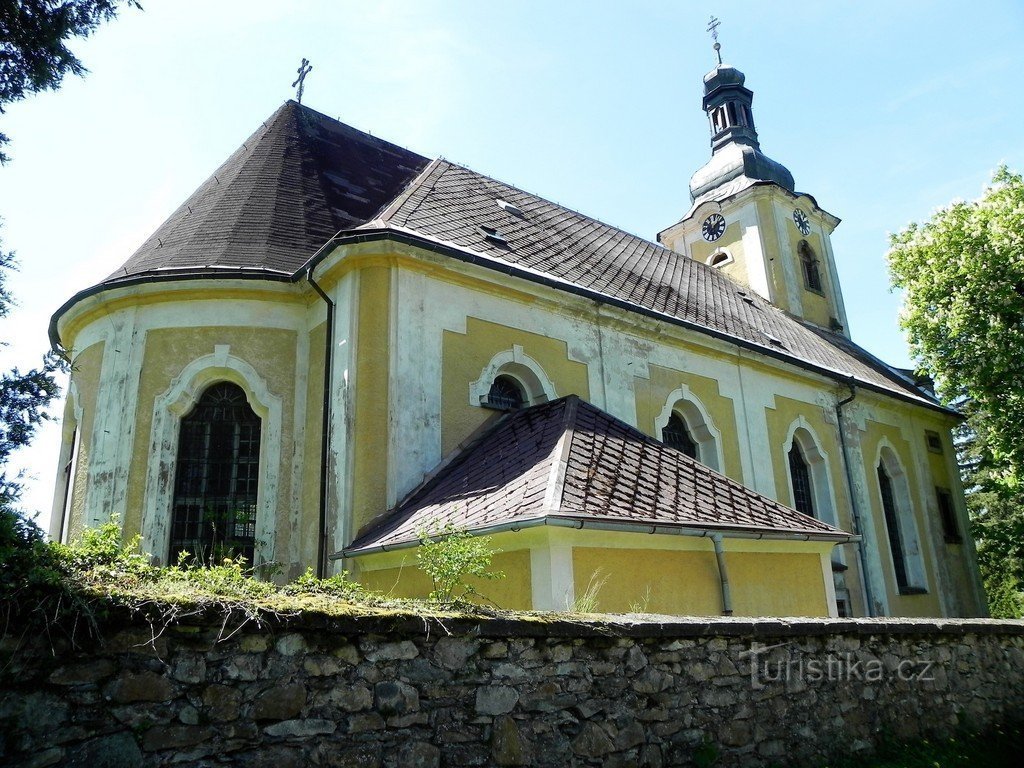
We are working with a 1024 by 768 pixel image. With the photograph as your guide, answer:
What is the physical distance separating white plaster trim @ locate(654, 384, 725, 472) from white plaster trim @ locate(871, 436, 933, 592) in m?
6.35

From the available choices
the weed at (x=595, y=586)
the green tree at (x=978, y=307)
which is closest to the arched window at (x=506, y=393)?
the weed at (x=595, y=586)

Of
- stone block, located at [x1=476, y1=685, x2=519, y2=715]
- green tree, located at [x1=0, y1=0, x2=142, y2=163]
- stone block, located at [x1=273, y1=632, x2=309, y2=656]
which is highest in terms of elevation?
green tree, located at [x1=0, y1=0, x2=142, y2=163]

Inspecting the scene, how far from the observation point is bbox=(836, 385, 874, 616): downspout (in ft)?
55.3

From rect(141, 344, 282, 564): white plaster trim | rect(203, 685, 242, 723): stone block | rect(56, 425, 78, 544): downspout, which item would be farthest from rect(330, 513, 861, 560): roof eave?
rect(56, 425, 78, 544): downspout

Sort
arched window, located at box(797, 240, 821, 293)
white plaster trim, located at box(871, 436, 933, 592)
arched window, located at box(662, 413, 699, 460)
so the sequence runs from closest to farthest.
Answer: arched window, located at box(662, 413, 699, 460) < white plaster trim, located at box(871, 436, 933, 592) < arched window, located at box(797, 240, 821, 293)

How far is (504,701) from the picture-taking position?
444 centimetres

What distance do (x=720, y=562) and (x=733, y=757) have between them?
3664 millimetres

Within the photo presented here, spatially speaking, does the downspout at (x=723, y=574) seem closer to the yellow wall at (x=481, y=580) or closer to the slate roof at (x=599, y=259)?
the yellow wall at (x=481, y=580)

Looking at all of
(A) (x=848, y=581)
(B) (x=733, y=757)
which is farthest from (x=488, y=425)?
(A) (x=848, y=581)

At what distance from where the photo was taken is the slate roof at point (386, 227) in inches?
489

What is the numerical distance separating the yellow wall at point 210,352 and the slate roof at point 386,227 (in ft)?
3.00

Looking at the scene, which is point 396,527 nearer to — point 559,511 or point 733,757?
point 559,511

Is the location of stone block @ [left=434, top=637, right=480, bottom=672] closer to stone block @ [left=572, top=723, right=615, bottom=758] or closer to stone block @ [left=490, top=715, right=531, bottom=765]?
stone block @ [left=490, top=715, right=531, bottom=765]

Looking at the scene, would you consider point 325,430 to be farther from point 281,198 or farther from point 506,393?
point 281,198
